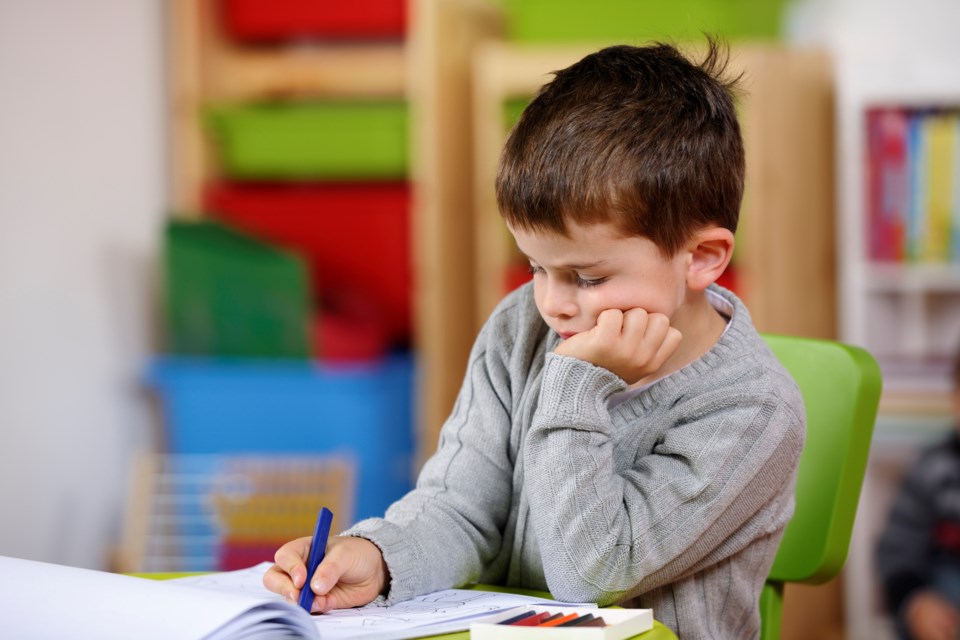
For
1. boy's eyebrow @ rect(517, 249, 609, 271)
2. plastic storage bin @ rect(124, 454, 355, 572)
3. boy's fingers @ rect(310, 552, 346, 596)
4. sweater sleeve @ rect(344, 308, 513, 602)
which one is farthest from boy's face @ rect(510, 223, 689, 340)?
plastic storage bin @ rect(124, 454, 355, 572)

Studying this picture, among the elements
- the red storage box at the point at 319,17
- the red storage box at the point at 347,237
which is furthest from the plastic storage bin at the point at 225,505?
the red storage box at the point at 319,17

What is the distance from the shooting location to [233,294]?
2494 millimetres

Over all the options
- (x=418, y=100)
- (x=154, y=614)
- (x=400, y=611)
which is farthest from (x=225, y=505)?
(x=154, y=614)

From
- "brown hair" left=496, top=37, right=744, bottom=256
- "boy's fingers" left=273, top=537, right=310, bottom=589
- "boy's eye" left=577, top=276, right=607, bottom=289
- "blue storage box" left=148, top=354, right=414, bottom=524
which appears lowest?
"blue storage box" left=148, top=354, right=414, bottom=524

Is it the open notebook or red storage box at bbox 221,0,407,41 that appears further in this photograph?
red storage box at bbox 221,0,407,41

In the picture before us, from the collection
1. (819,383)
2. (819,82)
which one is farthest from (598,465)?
(819,82)

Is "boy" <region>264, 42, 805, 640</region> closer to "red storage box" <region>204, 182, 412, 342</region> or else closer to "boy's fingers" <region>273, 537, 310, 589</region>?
"boy's fingers" <region>273, 537, 310, 589</region>

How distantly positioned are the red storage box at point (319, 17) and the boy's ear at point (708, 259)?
69.0 inches

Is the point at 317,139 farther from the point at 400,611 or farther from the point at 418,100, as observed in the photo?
the point at 400,611

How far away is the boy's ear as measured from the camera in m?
1.02

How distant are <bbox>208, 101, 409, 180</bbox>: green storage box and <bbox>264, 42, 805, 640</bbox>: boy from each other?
1587mm

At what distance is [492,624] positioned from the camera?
0.80 metres

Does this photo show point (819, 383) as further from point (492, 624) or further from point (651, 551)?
point (492, 624)

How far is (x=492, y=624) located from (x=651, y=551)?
19cm
